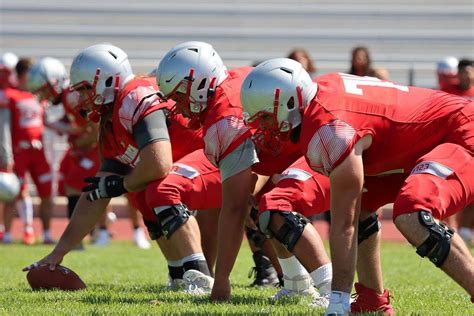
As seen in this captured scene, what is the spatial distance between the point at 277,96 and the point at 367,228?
1080 millimetres

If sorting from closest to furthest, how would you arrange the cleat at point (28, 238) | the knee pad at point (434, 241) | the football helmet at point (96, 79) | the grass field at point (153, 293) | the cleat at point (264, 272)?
the knee pad at point (434, 241) < the grass field at point (153, 293) < the football helmet at point (96, 79) < the cleat at point (264, 272) < the cleat at point (28, 238)

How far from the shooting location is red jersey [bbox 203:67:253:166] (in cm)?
599

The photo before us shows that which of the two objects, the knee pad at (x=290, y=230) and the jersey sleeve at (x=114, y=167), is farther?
the jersey sleeve at (x=114, y=167)

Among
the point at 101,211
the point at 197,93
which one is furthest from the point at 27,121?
the point at 197,93

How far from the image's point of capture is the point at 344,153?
5.07 metres

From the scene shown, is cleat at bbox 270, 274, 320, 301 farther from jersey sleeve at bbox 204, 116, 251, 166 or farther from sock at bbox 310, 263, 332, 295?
jersey sleeve at bbox 204, 116, 251, 166

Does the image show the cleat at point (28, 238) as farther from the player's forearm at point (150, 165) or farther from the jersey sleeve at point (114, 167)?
the player's forearm at point (150, 165)

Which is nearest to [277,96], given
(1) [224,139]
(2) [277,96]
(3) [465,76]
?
(2) [277,96]

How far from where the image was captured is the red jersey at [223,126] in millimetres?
5988

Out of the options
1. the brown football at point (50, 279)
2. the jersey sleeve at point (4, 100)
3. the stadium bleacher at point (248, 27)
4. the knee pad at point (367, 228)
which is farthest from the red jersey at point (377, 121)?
the stadium bleacher at point (248, 27)

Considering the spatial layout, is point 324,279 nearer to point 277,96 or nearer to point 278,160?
point 278,160

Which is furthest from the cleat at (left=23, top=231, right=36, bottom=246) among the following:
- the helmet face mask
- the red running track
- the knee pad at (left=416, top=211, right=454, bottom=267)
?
the knee pad at (left=416, top=211, right=454, bottom=267)

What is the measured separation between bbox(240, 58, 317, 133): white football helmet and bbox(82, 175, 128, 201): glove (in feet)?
4.65

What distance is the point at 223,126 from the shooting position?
238 inches
